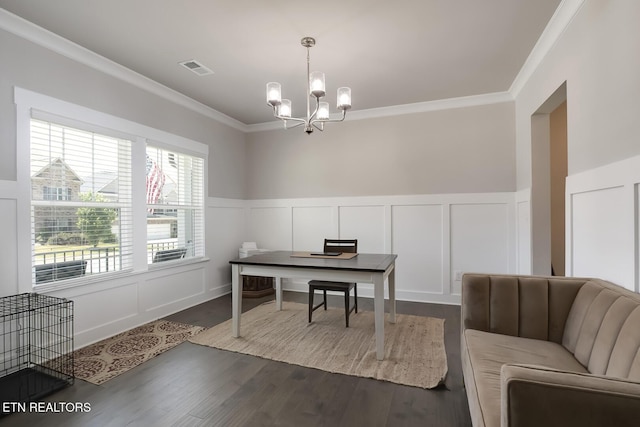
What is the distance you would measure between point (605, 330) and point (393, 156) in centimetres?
327

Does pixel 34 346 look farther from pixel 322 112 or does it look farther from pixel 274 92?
pixel 322 112

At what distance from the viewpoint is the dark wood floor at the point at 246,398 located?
1.82 meters

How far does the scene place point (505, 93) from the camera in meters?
3.83

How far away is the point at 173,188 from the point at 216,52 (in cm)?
180

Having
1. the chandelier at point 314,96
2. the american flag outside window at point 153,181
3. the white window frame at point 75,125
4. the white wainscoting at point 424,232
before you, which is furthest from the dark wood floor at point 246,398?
the chandelier at point 314,96

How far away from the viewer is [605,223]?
1.78 m

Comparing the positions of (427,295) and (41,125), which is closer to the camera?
(41,125)

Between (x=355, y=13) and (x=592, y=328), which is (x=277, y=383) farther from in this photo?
(x=355, y=13)

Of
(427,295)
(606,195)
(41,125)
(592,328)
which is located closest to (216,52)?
(41,125)

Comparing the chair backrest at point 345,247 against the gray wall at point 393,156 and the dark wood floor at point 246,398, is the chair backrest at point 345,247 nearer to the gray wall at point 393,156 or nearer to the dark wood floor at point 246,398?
the gray wall at point 393,156

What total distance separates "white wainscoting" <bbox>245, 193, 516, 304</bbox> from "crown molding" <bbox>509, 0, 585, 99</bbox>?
1.42 metres

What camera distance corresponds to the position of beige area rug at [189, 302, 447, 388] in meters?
2.38

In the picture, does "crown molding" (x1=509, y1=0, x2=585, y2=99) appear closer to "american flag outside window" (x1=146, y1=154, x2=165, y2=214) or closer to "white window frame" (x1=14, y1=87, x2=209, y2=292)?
"white window frame" (x1=14, y1=87, x2=209, y2=292)

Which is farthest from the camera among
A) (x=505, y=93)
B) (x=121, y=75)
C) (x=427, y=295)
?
(x=427, y=295)
